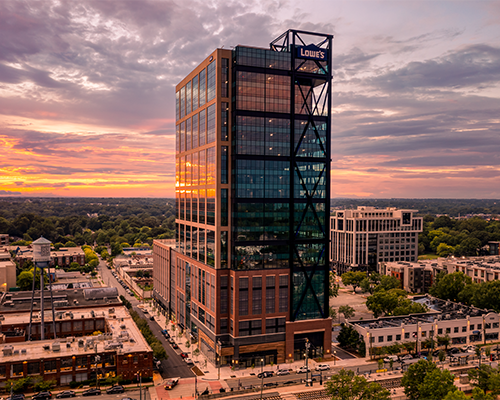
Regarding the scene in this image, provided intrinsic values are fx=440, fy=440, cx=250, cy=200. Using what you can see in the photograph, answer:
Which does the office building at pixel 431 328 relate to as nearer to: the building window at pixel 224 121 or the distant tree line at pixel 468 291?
the distant tree line at pixel 468 291

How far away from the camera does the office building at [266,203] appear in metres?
108

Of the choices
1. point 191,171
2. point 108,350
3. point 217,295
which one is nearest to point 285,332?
point 217,295

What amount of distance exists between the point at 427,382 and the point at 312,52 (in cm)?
8060

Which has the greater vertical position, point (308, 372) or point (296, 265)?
point (296, 265)

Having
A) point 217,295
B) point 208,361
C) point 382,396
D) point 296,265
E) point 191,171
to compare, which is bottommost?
point 208,361

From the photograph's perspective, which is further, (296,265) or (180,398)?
(296,265)

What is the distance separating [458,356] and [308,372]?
41155mm

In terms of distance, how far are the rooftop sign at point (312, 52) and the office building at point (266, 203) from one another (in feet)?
0.85

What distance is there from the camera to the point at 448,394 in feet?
241

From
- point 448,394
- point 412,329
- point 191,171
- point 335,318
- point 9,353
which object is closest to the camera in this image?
point 448,394

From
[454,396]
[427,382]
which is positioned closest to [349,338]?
[427,382]

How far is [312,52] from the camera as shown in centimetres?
11394

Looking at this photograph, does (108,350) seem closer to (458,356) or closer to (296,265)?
(296,265)

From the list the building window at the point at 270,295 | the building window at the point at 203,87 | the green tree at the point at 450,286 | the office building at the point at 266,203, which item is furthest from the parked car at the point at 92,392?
the green tree at the point at 450,286
